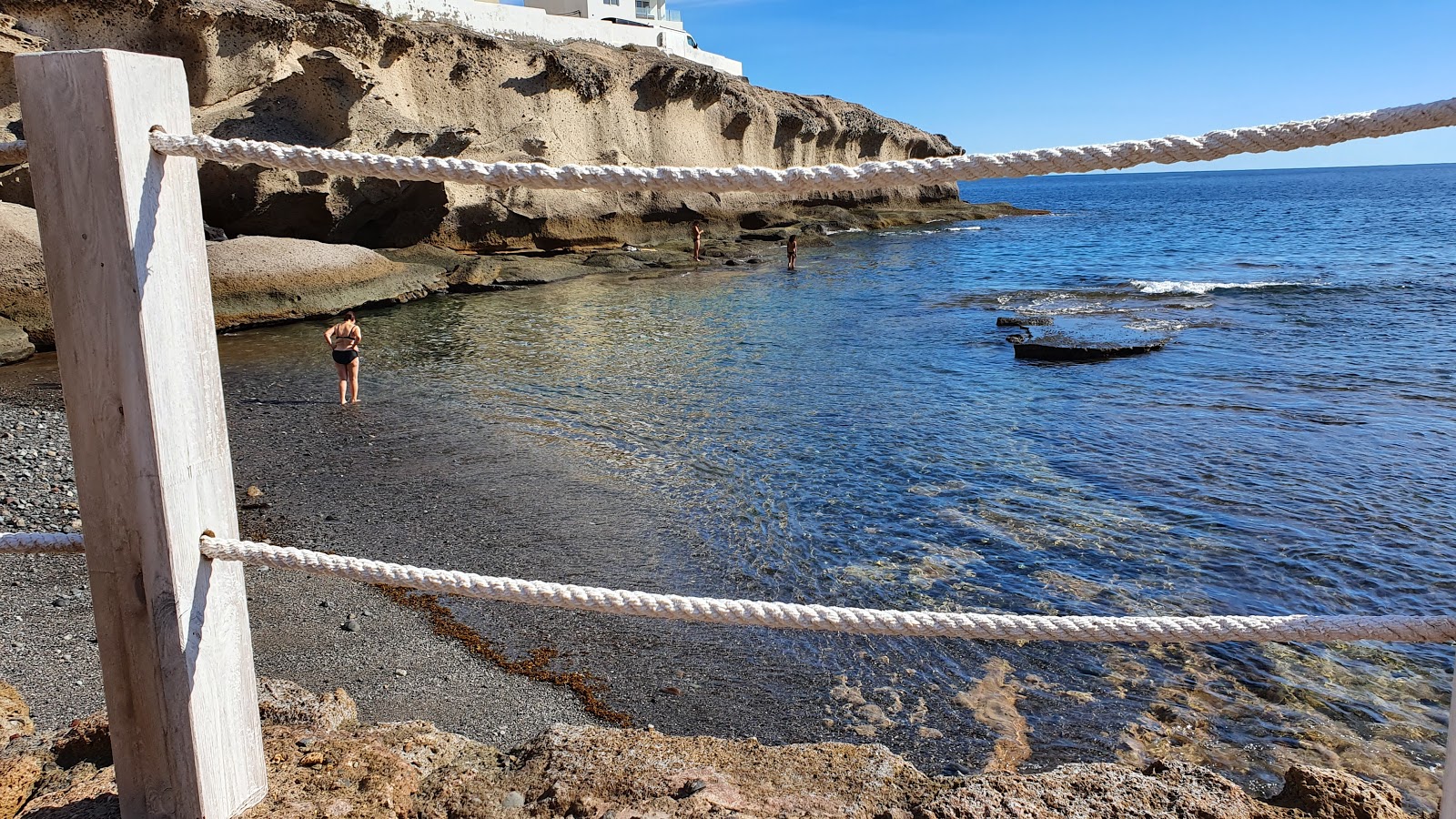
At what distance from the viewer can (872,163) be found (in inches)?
72.9

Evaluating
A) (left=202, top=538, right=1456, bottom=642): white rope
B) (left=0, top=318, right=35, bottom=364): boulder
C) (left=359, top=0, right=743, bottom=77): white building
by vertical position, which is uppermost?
(left=359, top=0, right=743, bottom=77): white building

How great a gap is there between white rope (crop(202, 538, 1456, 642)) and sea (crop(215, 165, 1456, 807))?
3.18 m

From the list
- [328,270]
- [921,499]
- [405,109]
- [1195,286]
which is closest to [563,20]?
[405,109]

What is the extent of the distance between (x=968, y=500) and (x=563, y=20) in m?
37.1

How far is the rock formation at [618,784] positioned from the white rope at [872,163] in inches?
59.8

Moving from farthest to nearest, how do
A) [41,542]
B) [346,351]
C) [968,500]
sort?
[346,351] < [968,500] < [41,542]

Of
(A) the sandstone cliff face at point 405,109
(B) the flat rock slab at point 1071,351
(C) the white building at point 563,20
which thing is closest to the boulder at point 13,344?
(A) the sandstone cliff face at point 405,109

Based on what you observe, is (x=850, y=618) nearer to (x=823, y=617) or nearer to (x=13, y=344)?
(x=823, y=617)

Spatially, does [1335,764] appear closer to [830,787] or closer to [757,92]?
[830,787]

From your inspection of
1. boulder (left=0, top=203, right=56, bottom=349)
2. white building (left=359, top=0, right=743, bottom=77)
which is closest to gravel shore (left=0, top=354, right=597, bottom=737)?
boulder (left=0, top=203, right=56, bottom=349)

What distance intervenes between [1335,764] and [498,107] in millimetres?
31403

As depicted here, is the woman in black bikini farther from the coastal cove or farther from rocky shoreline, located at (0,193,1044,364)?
rocky shoreline, located at (0,193,1044,364)

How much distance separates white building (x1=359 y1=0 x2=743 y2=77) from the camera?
35.8 m

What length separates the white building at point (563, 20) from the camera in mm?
35750
